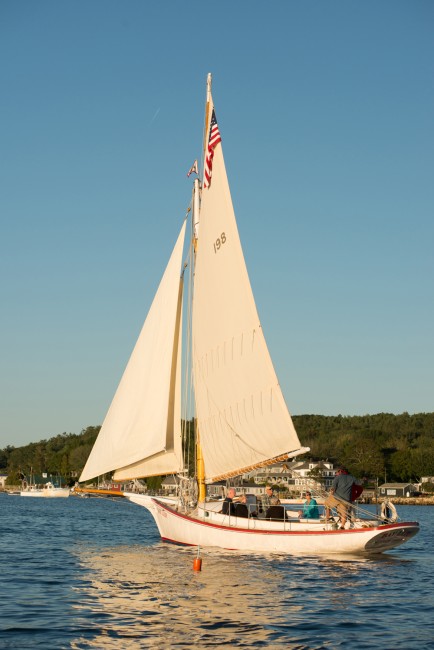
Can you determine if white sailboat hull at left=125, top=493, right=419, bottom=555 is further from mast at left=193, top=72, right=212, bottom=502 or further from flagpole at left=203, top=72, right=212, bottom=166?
flagpole at left=203, top=72, right=212, bottom=166

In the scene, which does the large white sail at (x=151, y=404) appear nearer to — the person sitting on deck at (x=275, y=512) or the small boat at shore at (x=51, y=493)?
the person sitting on deck at (x=275, y=512)

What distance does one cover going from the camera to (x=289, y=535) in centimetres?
2948

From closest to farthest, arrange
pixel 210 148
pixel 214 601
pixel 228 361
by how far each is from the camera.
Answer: pixel 214 601, pixel 228 361, pixel 210 148

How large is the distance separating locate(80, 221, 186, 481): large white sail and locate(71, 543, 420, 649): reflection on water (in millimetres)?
4983

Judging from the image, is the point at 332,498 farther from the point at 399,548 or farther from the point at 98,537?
the point at 98,537

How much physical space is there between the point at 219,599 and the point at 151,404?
15643mm

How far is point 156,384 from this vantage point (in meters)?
35.2

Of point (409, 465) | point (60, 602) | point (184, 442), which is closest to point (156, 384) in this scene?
point (184, 442)

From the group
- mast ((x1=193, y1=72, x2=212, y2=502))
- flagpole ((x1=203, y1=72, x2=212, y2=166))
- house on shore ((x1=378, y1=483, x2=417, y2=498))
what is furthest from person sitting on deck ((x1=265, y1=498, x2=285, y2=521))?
Answer: house on shore ((x1=378, y1=483, x2=417, y2=498))

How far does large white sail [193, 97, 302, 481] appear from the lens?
30875 mm

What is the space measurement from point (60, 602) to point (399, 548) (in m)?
20.6

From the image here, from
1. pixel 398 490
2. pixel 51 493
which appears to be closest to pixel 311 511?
pixel 51 493

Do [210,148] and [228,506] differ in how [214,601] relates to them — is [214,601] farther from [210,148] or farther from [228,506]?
[210,148]

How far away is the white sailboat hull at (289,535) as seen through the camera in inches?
1124
